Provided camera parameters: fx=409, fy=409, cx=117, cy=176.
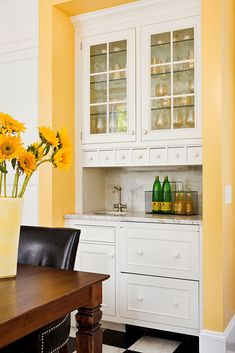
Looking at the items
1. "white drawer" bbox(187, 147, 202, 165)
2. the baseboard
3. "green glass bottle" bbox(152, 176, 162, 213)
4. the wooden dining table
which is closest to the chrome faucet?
"green glass bottle" bbox(152, 176, 162, 213)

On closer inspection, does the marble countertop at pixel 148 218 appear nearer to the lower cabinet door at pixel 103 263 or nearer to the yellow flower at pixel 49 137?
the lower cabinet door at pixel 103 263

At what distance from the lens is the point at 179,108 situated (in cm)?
302

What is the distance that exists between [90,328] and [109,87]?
7.14 ft

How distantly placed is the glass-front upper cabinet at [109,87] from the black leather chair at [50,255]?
1.38 metres

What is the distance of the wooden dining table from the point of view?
1215 mm

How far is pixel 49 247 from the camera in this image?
193cm

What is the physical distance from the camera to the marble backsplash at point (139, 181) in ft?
10.8

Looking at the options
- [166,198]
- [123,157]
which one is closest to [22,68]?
[123,157]

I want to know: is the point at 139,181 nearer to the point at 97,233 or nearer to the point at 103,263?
the point at 97,233

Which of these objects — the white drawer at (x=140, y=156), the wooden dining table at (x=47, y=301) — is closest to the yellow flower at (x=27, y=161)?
the wooden dining table at (x=47, y=301)

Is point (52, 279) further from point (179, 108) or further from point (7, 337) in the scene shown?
point (179, 108)

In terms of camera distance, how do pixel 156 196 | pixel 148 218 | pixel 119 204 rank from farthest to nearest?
pixel 119 204 → pixel 156 196 → pixel 148 218

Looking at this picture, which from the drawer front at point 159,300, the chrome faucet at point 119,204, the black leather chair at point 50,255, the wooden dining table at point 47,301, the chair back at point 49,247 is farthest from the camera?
the chrome faucet at point 119,204

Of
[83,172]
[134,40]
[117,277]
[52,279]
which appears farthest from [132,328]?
[134,40]
